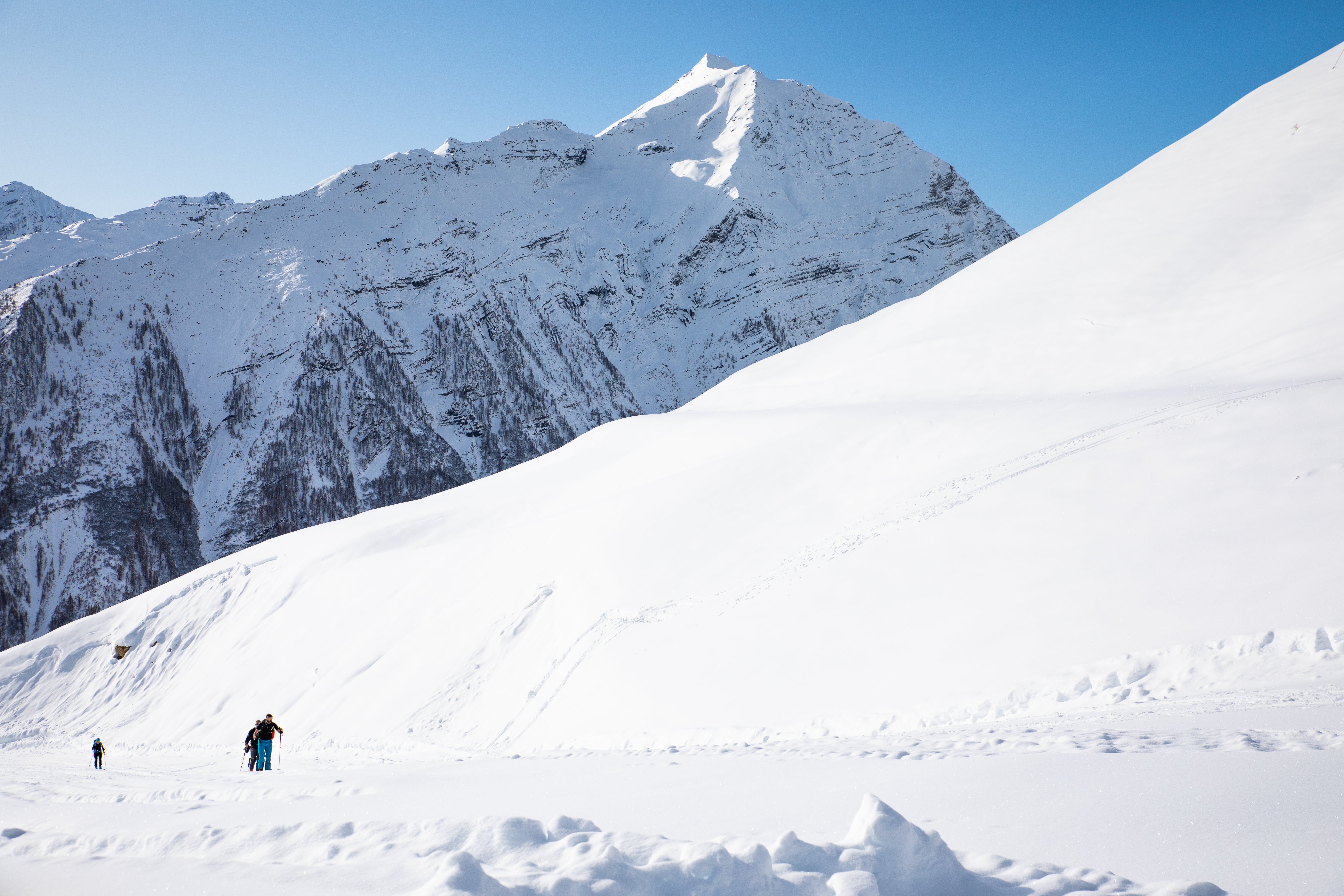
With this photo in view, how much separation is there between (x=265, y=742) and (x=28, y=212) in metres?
217

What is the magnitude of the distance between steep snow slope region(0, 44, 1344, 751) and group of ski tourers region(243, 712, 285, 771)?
2779 millimetres

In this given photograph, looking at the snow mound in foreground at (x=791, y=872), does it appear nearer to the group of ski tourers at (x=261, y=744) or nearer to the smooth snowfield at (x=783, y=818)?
the smooth snowfield at (x=783, y=818)

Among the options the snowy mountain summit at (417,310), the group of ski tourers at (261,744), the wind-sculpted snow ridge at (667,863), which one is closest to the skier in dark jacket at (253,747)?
the group of ski tourers at (261,744)

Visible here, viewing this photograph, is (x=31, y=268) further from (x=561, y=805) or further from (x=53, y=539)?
(x=561, y=805)

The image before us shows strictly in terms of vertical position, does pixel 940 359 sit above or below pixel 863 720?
above

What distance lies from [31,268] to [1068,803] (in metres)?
116

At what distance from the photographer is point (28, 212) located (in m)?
165

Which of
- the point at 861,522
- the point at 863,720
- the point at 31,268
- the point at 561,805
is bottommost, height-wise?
the point at 863,720

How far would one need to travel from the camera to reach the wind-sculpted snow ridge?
3334mm

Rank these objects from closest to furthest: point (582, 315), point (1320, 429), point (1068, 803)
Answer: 1. point (1068, 803)
2. point (1320, 429)
3. point (582, 315)

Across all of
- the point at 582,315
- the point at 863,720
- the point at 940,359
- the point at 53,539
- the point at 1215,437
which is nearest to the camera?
the point at 863,720

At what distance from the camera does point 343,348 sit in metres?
81.8

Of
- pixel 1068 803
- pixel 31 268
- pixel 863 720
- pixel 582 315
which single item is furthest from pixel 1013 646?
pixel 31 268

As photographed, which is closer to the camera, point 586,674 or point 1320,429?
point 1320,429
